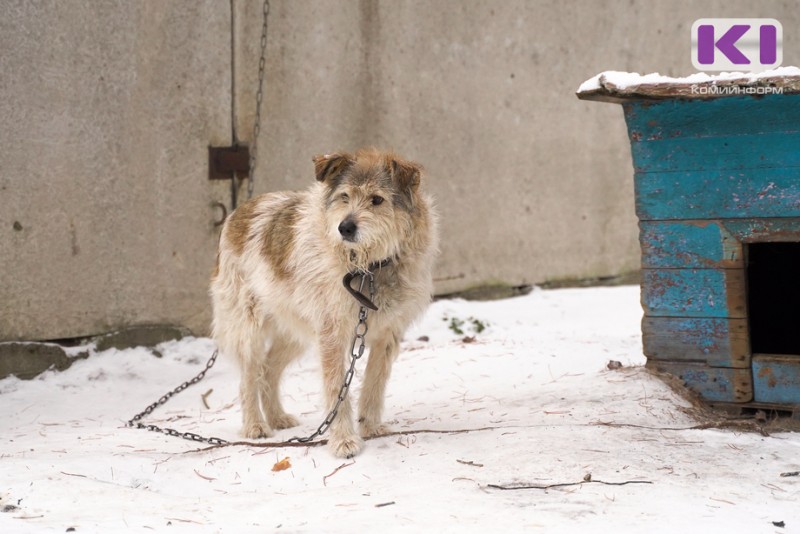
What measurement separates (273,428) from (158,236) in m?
2.09

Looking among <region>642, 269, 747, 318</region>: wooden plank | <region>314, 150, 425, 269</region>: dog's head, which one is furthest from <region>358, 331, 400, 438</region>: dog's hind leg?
<region>642, 269, 747, 318</region>: wooden plank

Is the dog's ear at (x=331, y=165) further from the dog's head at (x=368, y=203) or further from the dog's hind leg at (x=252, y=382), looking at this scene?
the dog's hind leg at (x=252, y=382)

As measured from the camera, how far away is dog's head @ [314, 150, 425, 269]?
14.5 ft

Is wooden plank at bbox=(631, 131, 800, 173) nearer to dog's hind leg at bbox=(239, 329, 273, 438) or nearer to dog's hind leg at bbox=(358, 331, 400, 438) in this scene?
dog's hind leg at bbox=(358, 331, 400, 438)

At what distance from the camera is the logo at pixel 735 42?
954 centimetres

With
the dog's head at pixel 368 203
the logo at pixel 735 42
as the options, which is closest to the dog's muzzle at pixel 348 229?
the dog's head at pixel 368 203

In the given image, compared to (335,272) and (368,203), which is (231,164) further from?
(368,203)

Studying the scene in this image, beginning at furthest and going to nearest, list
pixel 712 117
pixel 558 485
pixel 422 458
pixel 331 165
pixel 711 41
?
pixel 711 41 < pixel 712 117 < pixel 331 165 < pixel 422 458 < pixel 558 485

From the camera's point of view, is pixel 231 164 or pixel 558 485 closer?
pixel 558 485

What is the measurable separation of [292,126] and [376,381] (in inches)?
122

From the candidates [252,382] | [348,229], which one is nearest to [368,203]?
[348,229]

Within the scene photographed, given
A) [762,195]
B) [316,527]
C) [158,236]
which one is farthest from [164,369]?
[762,195]

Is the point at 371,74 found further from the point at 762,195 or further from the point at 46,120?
the point at 762,195

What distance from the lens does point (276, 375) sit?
220 inches
